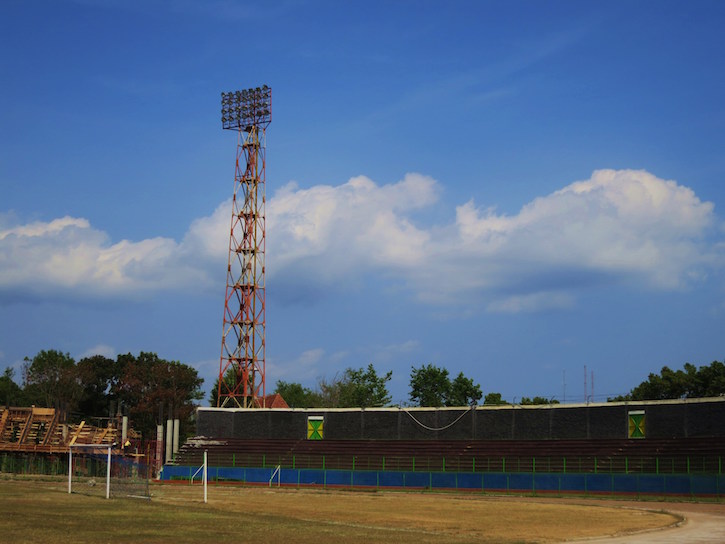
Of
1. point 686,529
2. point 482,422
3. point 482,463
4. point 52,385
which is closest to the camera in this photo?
point 686,529

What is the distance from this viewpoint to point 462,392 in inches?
5325

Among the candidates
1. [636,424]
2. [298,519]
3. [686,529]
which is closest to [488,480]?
[636,424]

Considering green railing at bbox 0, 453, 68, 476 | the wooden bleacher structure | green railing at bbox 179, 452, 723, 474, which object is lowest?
green railing at bbox 0, 453, 68, 476

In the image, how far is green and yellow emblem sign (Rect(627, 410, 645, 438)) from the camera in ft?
255

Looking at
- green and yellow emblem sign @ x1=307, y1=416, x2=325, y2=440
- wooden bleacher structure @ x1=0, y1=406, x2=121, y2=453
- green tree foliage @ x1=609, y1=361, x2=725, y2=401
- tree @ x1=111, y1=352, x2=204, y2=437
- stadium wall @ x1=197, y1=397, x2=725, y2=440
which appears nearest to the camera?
stadium wall @ x1=197, y1=397, x2=725, y2=440

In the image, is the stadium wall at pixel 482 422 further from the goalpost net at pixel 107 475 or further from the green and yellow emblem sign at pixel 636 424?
the goalpost net at pixel 107 475

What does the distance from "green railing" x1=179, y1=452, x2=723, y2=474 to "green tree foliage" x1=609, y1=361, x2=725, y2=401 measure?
143ft

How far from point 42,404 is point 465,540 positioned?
12744cm

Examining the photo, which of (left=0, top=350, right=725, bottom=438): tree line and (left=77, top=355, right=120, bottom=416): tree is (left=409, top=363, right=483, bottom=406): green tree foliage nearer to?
(left=0, top=350, right=725, bottom=438): tree line

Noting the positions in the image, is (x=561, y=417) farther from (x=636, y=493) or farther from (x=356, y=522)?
(x=356, y=522)

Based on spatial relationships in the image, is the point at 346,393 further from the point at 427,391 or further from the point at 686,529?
the point at 686,529

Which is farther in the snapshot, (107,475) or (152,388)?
(152,388)

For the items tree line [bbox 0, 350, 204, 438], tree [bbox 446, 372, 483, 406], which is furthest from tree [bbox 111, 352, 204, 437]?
tree [bbox 446, 372, 483, 406]

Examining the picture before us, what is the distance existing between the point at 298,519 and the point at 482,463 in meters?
39.6
